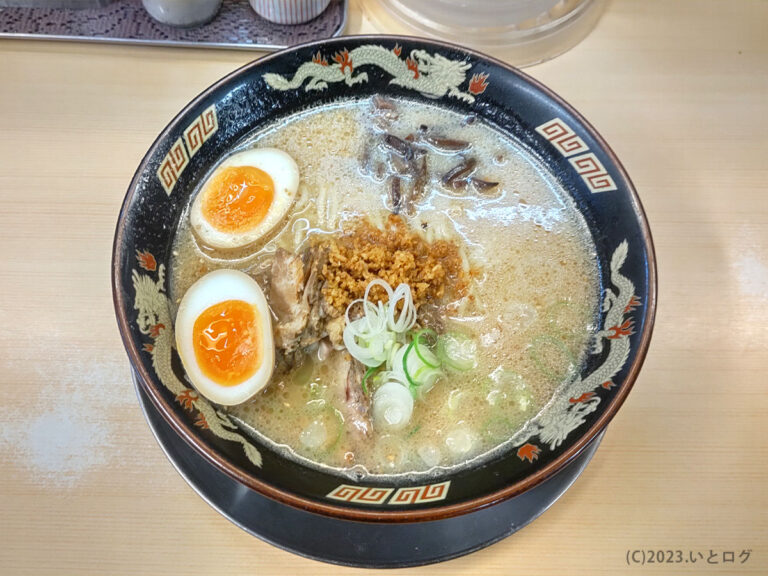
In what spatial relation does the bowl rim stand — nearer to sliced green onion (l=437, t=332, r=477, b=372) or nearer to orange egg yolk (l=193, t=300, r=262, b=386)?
orange egg yolk (l=193, t=300, r=262, b=386)

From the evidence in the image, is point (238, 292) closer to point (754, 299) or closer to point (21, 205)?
point (21, 205)

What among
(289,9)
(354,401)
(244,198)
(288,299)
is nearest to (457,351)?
(354,401)

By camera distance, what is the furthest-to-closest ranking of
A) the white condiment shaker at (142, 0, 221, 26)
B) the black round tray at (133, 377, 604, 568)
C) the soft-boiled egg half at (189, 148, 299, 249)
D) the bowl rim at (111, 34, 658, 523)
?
1. the white condiment shaker at (142, 0, 221, 26)
2. the soft-boiled egg half at (189, 148, 299, 249)
3. the black round tray at (133, 377, 604, 568)
4. the bowl rim at (111, 34, 658, 523)

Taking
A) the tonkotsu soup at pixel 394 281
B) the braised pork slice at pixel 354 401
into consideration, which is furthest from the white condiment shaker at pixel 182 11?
the braised pork slice at pixel 354 401

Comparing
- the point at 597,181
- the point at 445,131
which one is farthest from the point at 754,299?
the point at 445,131

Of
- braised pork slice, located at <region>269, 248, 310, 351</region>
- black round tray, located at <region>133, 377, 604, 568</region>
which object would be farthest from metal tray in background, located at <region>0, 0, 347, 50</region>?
black round tray, located at <region>133, 377, 604, 568</region>

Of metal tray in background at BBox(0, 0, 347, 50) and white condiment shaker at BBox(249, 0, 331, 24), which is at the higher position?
white condiment shaker at BBox(249, 0, 331, 24)

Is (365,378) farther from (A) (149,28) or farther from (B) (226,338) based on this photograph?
(A) (149,28)
